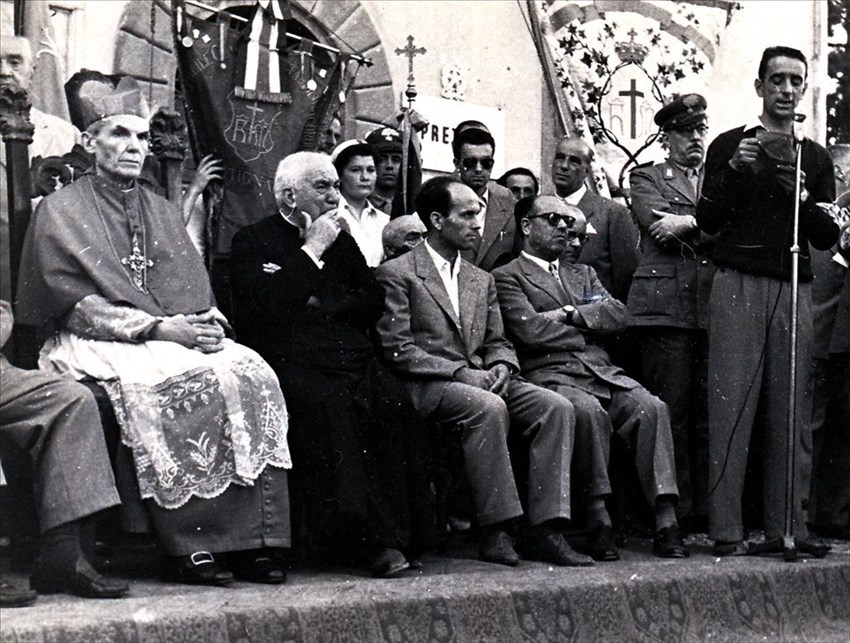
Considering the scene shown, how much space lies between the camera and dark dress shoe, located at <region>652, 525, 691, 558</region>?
23.6 feet

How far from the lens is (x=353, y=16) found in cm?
1037

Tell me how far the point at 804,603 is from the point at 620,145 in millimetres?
4871

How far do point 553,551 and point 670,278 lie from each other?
1677 mm

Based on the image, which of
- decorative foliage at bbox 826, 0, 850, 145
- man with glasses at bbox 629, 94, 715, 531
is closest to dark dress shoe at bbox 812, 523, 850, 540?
man with glasses at bbox 629, 94, 715, 531

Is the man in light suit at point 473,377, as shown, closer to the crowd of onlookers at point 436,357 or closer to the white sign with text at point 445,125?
the crowd of onlookers at point 436,357

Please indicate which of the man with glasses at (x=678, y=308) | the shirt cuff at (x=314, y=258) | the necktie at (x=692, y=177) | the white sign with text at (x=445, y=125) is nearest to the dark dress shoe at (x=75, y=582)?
the shirt cuff at (x=314, y=258)

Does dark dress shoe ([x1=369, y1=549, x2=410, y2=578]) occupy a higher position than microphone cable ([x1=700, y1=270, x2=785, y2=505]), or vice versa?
microphone cable ([x1=700, y1=270, x2=785, y2=505])

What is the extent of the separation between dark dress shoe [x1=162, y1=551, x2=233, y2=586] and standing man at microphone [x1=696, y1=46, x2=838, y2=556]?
8.34ft

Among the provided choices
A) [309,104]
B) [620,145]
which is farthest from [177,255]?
[620,145]

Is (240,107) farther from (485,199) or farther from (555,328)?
(555,328)

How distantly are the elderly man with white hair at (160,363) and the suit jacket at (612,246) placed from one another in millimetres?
2450

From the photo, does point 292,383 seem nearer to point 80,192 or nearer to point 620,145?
point 80,192

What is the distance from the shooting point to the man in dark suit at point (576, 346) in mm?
7215

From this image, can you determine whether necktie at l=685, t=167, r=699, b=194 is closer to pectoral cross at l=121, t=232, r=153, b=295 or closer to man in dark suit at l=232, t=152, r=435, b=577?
man in dark suit at l=232, t=152, r=435, b=577
